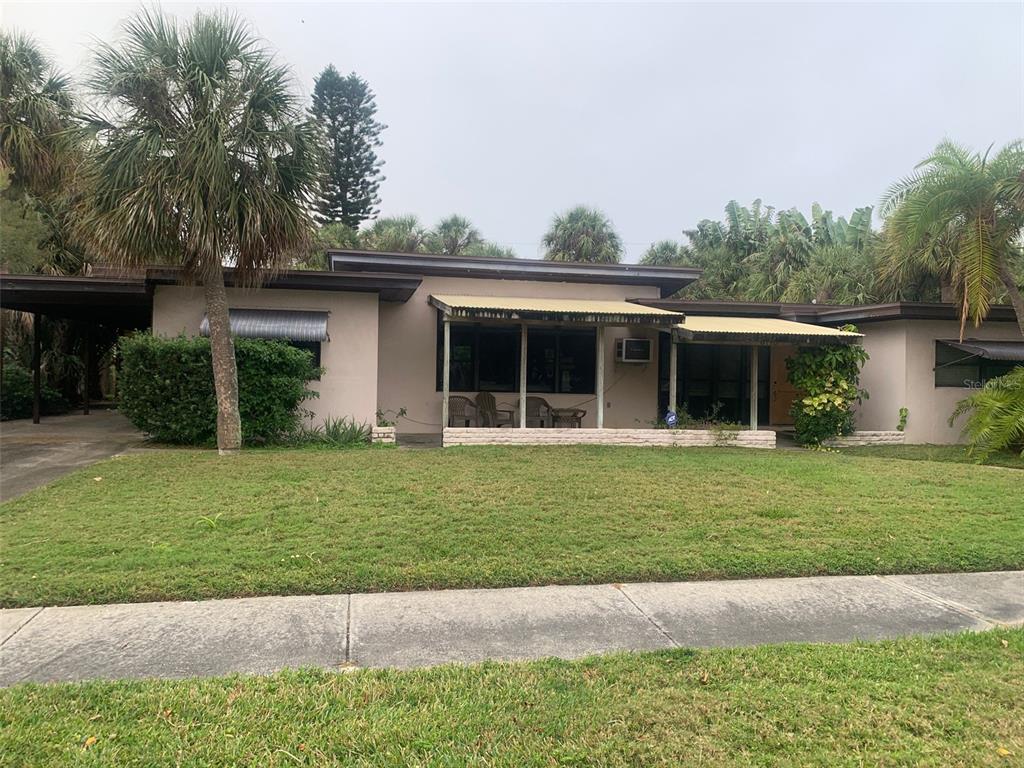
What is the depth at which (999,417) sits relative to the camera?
462 inches

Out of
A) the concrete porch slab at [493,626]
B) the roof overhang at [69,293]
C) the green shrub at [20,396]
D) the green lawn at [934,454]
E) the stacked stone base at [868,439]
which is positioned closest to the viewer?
the concrete porch slab at [493,626]

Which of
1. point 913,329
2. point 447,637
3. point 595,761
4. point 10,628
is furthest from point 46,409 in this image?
point 913,329

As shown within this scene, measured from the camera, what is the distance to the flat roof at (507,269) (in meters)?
14.2

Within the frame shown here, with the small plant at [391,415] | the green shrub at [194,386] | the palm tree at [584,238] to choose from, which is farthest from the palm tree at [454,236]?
the green shrub at [194,386]

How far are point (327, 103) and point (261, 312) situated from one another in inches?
1018

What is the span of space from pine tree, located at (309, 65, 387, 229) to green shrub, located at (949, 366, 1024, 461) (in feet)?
95.1

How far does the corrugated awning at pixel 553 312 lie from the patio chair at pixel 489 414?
81.6 inches

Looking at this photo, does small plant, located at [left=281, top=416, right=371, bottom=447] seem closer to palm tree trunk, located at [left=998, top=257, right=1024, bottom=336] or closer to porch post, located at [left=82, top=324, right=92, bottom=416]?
porch post, located at [left=82, top=324, right=92, bottom=416]

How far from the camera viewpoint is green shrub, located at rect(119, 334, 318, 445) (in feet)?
34.1

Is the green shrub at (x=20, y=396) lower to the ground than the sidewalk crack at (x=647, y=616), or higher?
higher

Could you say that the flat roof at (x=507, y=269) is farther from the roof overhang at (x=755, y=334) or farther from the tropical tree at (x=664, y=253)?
the tropical tree at (x=664, y=253)

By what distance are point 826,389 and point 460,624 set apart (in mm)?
11092

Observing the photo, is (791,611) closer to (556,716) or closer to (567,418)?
(556,716)

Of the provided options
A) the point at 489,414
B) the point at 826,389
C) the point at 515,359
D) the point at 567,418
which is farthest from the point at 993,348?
the point at 489,414
